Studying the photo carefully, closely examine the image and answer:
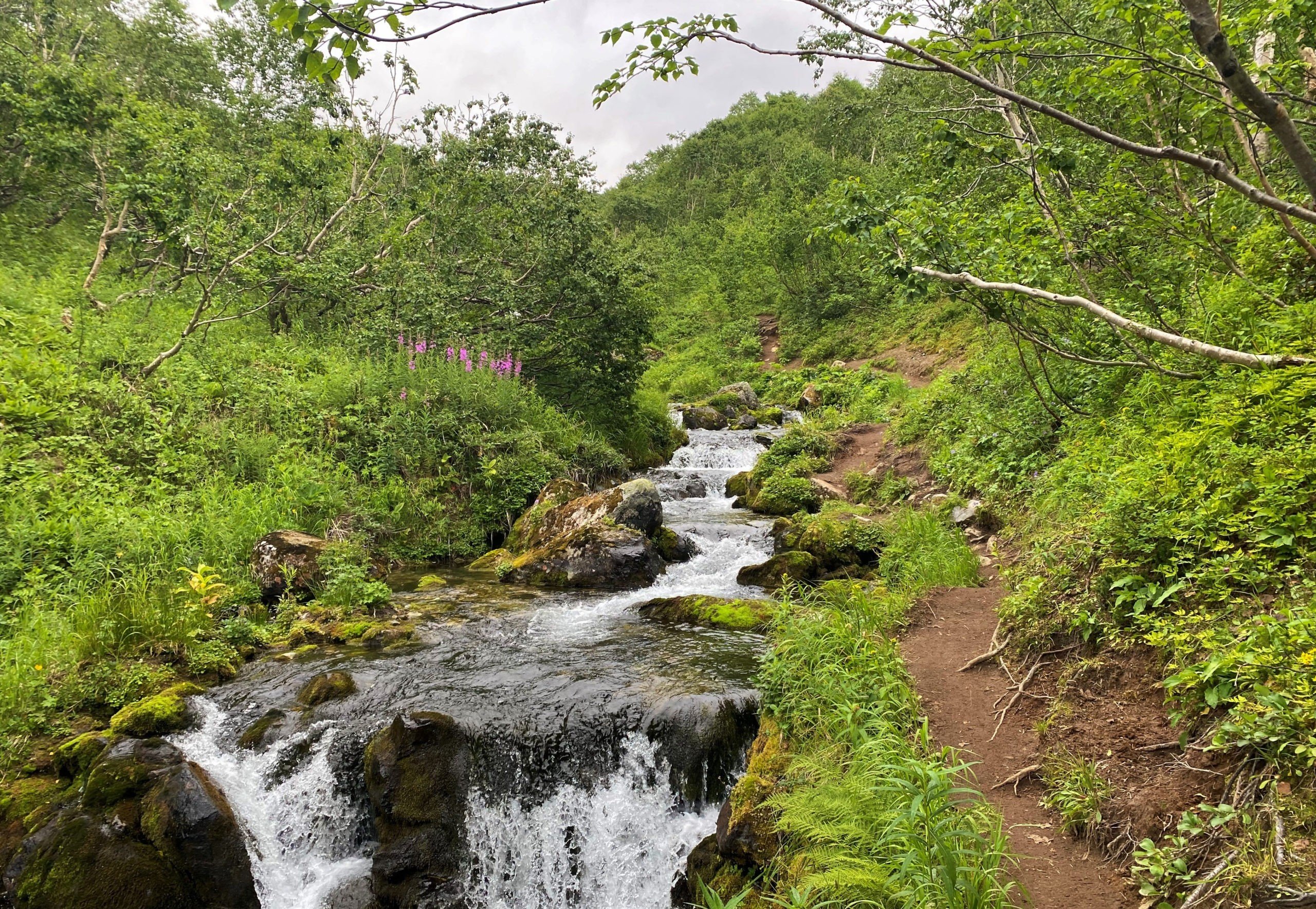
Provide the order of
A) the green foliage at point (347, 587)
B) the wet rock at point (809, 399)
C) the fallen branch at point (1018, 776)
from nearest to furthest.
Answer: the fallen branch at point (1018, 776)
the green foliage at point (347, 587)
the wet rock at point (809, 399)

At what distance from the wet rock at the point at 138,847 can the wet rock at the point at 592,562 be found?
518cm

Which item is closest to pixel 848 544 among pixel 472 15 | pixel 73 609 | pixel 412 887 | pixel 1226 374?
pixel 1226 374

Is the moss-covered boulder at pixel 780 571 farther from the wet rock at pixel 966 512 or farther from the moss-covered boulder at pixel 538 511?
the moss-covered boulder at pixel 538 511

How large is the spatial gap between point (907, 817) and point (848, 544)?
6515 millimetres

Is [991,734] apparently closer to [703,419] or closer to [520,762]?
[520,762]

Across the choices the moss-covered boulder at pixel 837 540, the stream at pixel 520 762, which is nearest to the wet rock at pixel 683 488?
the moss-covered boulder at pixel 837 540

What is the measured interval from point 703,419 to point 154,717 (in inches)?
676

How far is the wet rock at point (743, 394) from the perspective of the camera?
2395cm

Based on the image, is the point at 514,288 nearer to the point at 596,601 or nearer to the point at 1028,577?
the point at 596,601

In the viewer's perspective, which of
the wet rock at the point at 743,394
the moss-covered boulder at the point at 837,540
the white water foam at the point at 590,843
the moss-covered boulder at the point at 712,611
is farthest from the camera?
the wet rock at the point at 743,394

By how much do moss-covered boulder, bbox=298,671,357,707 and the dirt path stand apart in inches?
211

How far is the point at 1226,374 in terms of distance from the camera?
5.16 metres

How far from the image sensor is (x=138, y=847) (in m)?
4.36

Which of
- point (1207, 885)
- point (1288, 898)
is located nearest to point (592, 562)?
point (1207, 885)
